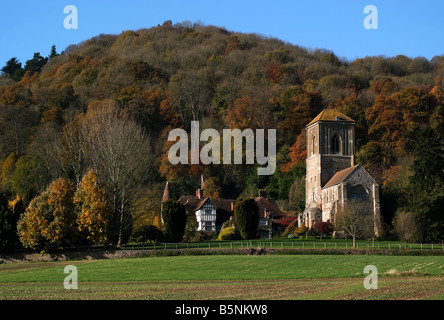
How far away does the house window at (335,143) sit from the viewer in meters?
80.5

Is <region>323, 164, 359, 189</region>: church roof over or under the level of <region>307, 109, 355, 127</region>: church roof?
under

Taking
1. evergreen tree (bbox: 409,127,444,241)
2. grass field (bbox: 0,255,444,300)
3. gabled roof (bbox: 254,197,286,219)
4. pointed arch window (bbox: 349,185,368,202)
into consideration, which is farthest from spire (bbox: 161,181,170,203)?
grass field (bbox: 0,255,444,300)

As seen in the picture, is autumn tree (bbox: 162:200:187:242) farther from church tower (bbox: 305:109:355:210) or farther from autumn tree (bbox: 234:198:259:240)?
church tower (bbox: 305:109:355:210)

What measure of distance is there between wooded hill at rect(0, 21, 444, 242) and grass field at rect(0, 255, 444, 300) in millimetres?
13874

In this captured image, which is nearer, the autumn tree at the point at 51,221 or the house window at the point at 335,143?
the autumn tree at the point at 51,221

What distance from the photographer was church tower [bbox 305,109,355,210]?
7956 centimetres

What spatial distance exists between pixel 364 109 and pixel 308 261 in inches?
2083

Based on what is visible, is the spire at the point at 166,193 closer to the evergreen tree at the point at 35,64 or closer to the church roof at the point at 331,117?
the church roof at the point at 331,117

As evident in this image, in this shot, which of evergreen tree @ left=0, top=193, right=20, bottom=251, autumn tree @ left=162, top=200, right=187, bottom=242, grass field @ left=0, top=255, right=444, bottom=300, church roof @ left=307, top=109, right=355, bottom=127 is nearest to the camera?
grass field @ left=0, top=255, right=444, bottom=300

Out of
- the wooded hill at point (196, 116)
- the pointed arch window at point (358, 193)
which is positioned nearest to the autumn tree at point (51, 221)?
the wooded hill at point (196, 116)

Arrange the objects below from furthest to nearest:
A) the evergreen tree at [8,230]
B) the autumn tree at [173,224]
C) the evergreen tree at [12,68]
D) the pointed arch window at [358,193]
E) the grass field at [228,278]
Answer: the evergreen tree at [12,68] < the pointed arch window at [358,193] < the autumn tree at [173,224] < the evergreen tree at [8,230] < the grass field at [228,278]
